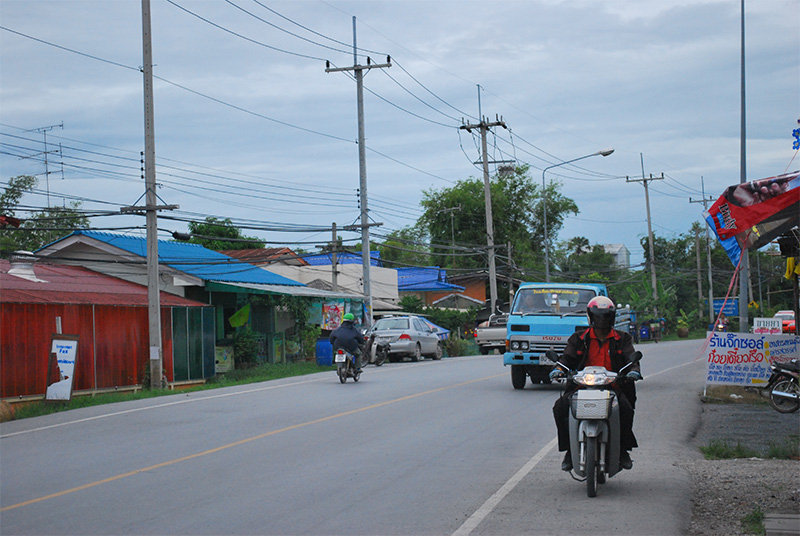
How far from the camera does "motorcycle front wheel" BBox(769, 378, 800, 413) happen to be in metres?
14.6

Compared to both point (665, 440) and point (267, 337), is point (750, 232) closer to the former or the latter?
point (665, 440)

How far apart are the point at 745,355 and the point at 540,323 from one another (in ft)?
13.4

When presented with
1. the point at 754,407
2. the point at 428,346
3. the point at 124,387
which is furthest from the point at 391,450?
the point at 428,346

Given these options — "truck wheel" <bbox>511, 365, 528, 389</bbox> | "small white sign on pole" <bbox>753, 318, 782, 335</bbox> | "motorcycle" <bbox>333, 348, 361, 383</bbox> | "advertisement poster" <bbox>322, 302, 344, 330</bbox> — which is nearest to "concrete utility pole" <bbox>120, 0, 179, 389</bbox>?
"motorcycle" <bbox>333, 348, 361, 383</bbox>

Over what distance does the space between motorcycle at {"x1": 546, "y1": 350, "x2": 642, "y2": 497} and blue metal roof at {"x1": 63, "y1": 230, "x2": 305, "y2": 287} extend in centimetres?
2407

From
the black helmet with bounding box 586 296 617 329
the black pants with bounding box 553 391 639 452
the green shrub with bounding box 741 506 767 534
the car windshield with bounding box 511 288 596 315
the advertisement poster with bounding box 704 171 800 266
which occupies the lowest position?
the green shrub with bounding box 741 506 767 534

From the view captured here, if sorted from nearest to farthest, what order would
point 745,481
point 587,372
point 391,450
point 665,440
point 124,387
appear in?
1. point 587,372
2. point 745,481
3. point 391,450
4. point 665,440
5. point 124,387

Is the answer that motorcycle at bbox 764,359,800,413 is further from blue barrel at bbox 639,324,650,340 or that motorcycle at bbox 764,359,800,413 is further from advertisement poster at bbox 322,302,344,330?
blue barrel at bbox 639,324,650,340

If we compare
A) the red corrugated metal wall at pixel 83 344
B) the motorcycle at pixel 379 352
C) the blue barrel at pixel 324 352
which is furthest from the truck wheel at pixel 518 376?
the blue barrel at pixel 324 352

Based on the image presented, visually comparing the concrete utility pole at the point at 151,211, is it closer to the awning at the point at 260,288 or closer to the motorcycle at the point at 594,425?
the awning at the point at 260,288

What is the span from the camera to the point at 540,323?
58.9ft

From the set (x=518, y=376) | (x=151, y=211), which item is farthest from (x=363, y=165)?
(x=518, y=376)

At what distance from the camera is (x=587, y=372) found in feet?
26.2

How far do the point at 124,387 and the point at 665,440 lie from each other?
58.0ft
